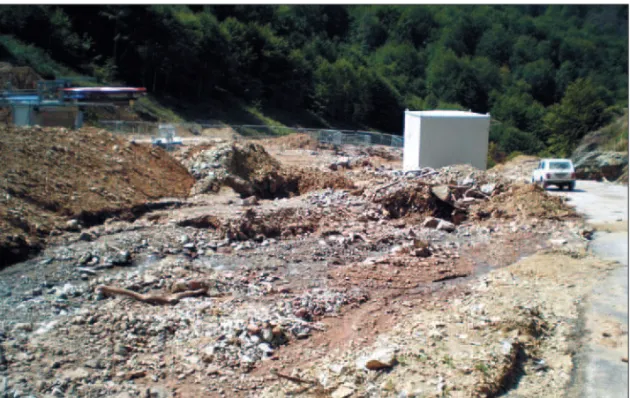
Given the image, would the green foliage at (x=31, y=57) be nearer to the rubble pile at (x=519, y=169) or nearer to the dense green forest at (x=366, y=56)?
the dense green forest at (x=366, y=56)

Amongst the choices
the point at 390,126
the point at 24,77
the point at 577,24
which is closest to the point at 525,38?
the point at 577,24

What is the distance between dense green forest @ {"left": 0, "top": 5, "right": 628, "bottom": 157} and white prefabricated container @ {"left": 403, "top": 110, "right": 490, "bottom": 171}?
26.8 metres

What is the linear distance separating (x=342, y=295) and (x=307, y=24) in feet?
307

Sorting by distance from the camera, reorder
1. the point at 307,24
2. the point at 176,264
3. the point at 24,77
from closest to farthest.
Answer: the point at 176,264
the point at 24,77
the point at 307,24

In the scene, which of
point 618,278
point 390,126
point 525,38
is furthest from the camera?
point 525,38

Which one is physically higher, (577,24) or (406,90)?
(577,24)

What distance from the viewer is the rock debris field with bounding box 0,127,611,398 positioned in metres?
10.3

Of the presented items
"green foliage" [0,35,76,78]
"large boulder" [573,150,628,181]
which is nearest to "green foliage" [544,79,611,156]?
"large boulder" [573,150,628,181]

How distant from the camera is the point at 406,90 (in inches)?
3853

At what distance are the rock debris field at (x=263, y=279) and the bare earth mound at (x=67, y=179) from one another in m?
0.05

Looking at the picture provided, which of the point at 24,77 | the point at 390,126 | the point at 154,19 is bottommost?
the point at 390,126

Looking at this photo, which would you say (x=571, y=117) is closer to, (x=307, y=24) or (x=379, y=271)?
(x=307, y=24)

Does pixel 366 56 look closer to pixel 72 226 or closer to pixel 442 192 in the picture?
pixel 442 192

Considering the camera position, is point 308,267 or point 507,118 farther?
point 507,118
